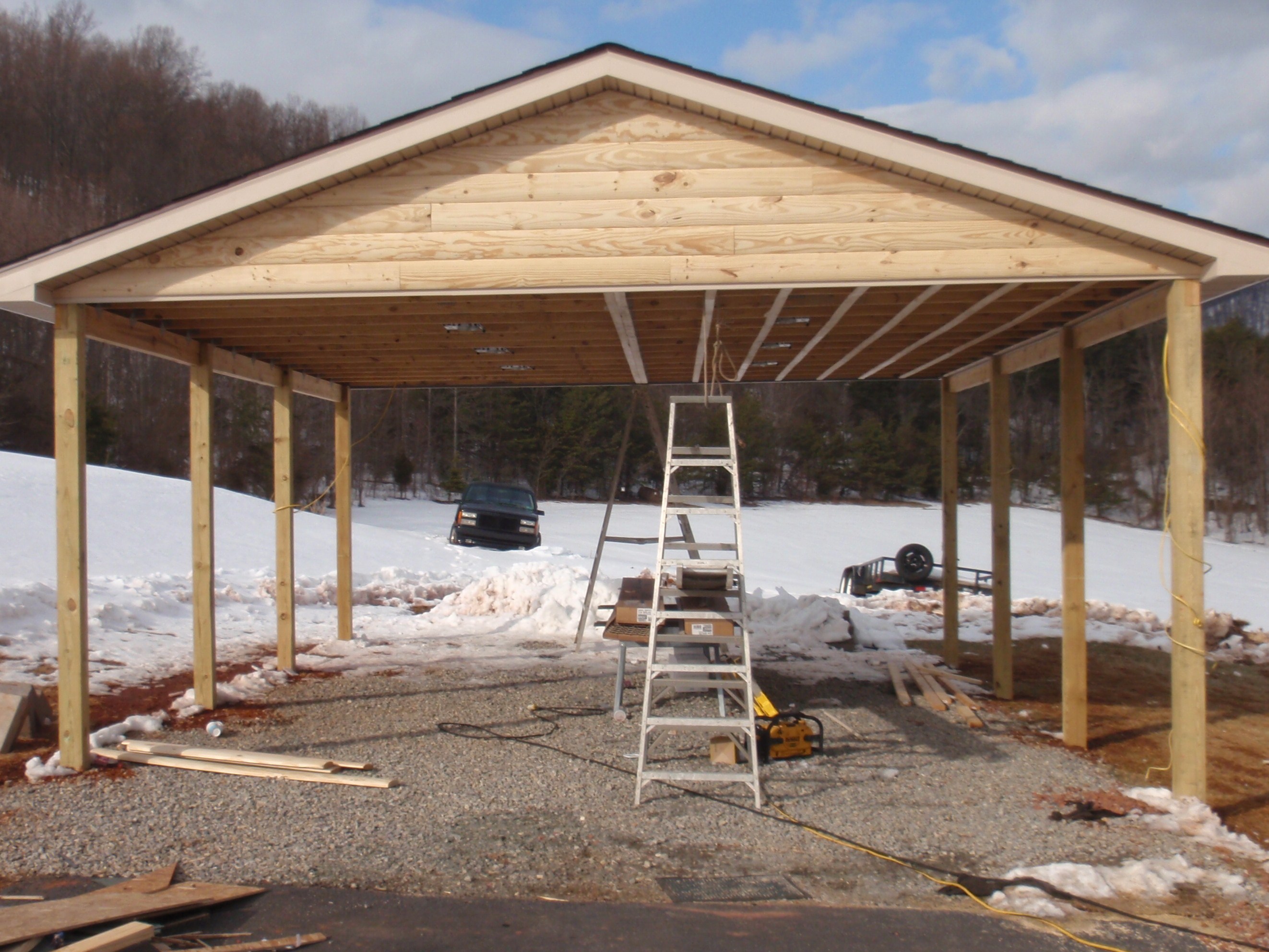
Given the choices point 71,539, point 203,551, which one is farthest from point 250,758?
point 203,551

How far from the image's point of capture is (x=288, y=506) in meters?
9.61

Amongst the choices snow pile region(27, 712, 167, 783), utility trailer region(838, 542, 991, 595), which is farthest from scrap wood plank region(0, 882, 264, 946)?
utility trailer region(838, 542, 991, 595)

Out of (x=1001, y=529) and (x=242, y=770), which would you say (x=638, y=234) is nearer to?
(x=242, y=770)

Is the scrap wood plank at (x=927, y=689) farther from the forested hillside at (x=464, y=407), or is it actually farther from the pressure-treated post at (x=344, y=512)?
the forested hillside at (x=464, y=407)

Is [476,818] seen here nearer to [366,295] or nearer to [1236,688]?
[366,295]

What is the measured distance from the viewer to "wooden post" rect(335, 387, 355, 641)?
36.2ft

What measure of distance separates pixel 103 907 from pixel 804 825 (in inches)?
142

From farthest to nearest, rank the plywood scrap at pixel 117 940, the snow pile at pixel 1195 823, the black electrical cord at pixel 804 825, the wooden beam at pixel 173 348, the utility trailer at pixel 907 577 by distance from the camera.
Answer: the utility trailer at pixel 907 577 → the wooden beam at pixel 173 348 → the snow pile at pixel 1195 823 → the black electrical cord at pixel 804 825 → the plywood scrap at pixel 117 940

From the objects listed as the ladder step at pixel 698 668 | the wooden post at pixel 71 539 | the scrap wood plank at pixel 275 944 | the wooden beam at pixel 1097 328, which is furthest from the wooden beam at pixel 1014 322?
the wooden post at pixel 71 539

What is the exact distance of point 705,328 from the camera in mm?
7168

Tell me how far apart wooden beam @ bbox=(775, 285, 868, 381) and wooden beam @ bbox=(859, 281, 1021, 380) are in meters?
0.87

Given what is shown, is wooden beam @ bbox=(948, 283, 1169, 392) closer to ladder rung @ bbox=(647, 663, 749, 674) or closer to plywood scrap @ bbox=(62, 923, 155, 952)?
ladder rung @ bbox=(647, 663, 749, 674)

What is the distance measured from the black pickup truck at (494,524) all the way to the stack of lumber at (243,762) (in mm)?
14297

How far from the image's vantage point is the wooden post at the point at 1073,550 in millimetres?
7207
